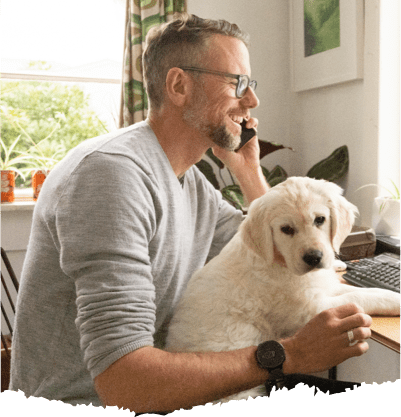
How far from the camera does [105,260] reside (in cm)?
57

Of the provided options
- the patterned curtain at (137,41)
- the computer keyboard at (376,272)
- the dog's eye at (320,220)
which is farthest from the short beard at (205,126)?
the patterned curtain at (137,41)

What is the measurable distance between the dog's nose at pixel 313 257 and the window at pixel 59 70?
53.0 inches

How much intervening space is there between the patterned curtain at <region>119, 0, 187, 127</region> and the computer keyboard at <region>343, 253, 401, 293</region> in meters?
0.93

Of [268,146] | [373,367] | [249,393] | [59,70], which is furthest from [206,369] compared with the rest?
[59,70]

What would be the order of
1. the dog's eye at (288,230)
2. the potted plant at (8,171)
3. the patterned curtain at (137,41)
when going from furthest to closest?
the potted plant at (8,171) < the patterned curtain at (137,41) < the dog's eye at (288,230)

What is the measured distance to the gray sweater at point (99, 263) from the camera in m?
0.57

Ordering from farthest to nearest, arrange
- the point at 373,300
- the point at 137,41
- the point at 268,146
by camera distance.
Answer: the point at 137,41 < the point at 268,146 < the point at 373,300

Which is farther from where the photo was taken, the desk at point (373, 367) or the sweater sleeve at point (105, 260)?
the desk at point (373, 367)

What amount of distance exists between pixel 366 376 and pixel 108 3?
6.16ft

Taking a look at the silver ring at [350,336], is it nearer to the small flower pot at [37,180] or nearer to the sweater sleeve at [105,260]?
the sweater sleeve at [105,260]

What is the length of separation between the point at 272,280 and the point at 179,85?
0.41 metres

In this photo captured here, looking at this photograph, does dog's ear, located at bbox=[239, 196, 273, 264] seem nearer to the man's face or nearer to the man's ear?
the man's face

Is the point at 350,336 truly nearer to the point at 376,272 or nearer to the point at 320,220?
the point at 320,220

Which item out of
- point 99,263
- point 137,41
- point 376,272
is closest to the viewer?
point 99,263
